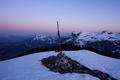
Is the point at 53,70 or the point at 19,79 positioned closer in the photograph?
the point at 19,79

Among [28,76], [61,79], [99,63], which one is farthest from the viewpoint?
[99,63]

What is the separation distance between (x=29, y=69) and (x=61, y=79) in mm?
8558

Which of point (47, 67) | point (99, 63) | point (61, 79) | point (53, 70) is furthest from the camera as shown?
point (99, 63)

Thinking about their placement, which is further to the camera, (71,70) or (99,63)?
(99,63)

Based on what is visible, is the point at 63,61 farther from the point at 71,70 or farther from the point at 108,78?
the point at 108,78

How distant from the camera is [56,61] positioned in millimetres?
31609

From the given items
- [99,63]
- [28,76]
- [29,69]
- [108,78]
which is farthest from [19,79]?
[99,63]

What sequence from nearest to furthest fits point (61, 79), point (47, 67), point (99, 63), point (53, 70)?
point (61, 79)
point (53, 70)
point (47, 67)
point (99, 63)

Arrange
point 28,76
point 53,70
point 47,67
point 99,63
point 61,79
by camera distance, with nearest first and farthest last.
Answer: point 61,79 < point 28,76 < point 53,70 < point 47,67 < point 99,63

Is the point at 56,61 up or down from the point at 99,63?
up

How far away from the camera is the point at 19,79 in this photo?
1000 inches

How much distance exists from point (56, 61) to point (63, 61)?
146 cm

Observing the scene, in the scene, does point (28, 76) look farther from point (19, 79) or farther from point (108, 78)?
point (108, 78)

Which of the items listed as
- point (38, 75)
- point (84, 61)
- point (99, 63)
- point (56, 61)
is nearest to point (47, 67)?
point (56, 61)
